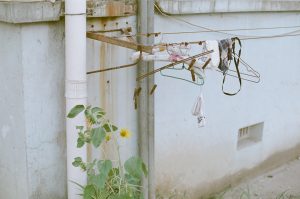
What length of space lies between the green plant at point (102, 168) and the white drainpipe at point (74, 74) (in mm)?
81

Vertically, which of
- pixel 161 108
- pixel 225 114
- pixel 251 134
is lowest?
pixel 251 134

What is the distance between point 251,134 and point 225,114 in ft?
3.16

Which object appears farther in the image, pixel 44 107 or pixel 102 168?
pixel 44 107

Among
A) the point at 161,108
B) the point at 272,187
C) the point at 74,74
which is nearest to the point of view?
the point at 74,74

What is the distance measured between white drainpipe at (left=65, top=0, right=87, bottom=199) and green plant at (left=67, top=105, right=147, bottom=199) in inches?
3.2

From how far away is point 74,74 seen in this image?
12.3 ft

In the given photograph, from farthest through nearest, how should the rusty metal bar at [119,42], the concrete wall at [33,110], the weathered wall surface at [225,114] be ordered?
the weathered wall surface at [225,114] → the rusty metal bar at [119,42] → the concrete wall at [33,110]

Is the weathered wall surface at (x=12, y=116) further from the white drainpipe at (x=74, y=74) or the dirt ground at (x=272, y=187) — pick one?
the dirt ground at (x=272, y=187)

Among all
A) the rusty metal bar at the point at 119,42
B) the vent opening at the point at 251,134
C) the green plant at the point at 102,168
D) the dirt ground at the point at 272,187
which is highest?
the rusty metal bar at the point at 119,42

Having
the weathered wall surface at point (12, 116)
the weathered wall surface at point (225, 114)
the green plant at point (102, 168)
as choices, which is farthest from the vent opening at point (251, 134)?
the weathered wall surface at point (12, 116)

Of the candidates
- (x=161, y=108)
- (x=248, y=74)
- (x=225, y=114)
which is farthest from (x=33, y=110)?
(x=248, y=74)

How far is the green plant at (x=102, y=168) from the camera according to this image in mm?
3607

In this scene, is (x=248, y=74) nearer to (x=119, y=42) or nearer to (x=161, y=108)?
(x=161, y=108)

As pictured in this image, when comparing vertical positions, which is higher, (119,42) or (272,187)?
(119,42)
